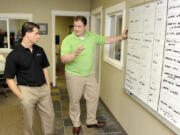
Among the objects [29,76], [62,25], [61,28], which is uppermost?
[62,25]

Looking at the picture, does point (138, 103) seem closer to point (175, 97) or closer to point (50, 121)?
point (175, 97)

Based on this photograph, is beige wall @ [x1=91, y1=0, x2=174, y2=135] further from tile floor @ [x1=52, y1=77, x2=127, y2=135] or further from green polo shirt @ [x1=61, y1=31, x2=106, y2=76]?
green polo shirt @ [x1=61, y1=31, x2=106, y2=76]

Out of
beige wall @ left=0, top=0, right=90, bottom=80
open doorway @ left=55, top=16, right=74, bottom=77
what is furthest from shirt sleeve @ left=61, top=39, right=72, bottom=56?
open doorway @ left=55, top=16, right=74, bottom=77

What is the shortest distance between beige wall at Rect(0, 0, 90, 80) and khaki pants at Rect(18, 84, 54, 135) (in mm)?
2978

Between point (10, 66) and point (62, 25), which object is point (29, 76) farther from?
point (62, 25)

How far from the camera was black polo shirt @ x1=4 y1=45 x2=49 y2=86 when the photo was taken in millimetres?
1907

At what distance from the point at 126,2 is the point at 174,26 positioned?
1.15 meters

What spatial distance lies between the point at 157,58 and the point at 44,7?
3857 millimetres

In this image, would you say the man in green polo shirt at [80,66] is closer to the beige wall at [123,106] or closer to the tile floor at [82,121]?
the tile floor at [82,121]

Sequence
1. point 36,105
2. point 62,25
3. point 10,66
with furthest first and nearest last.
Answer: point 62,25
point 36,105
point 10,66

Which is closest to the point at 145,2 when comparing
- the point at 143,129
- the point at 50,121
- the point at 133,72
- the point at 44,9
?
the point at 133,72

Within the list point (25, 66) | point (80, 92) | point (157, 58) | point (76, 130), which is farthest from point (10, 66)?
point (157, 58)

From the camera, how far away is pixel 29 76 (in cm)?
201

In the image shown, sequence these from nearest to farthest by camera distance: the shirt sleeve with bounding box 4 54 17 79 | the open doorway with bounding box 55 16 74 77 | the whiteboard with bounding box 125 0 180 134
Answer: the whiteboard with bounding box 125 0 180 134
the shirt sleeve with bounding box 4 54 17 79
the open doorway with bounding box 55 16 74 77
